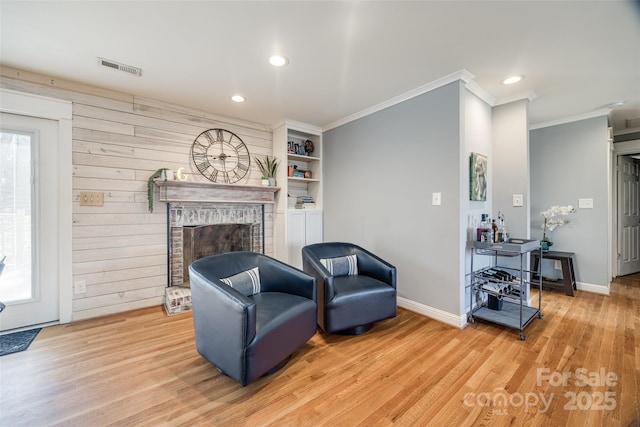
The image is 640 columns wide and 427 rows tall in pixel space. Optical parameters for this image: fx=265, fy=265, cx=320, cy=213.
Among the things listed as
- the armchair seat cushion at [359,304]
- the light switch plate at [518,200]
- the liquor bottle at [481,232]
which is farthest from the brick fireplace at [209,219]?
the light switch plate at [518,200]

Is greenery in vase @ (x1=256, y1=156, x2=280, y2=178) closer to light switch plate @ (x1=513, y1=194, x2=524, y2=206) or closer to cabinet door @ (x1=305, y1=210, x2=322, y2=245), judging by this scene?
cabinet door @ (x1=305, y1=210, x2=322, y2=245)

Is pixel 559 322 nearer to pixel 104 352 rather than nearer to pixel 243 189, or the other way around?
pixel 243 189

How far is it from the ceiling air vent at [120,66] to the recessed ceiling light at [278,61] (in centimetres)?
121

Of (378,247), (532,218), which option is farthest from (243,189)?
(532,218)

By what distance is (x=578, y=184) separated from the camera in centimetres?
361

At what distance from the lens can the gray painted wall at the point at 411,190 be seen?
255 cm

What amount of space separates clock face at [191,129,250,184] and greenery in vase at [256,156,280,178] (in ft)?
0.61

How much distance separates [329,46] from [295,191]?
7.88 ft

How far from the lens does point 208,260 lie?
2.14 metres

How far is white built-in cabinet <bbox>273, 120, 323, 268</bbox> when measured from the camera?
3.72 metres

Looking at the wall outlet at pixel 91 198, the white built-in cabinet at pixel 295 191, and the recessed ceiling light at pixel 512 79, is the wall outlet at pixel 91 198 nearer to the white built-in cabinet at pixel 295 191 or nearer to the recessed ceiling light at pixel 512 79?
the white built-in cabinet at pixel 295 191

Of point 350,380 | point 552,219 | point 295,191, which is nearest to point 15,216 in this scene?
point 295,191

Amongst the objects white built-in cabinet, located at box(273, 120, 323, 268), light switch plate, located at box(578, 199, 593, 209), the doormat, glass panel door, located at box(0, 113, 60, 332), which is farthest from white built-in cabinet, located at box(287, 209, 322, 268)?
light switch plate, located at box(578, 199, 593, 209)

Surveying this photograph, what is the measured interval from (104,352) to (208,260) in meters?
1.08
